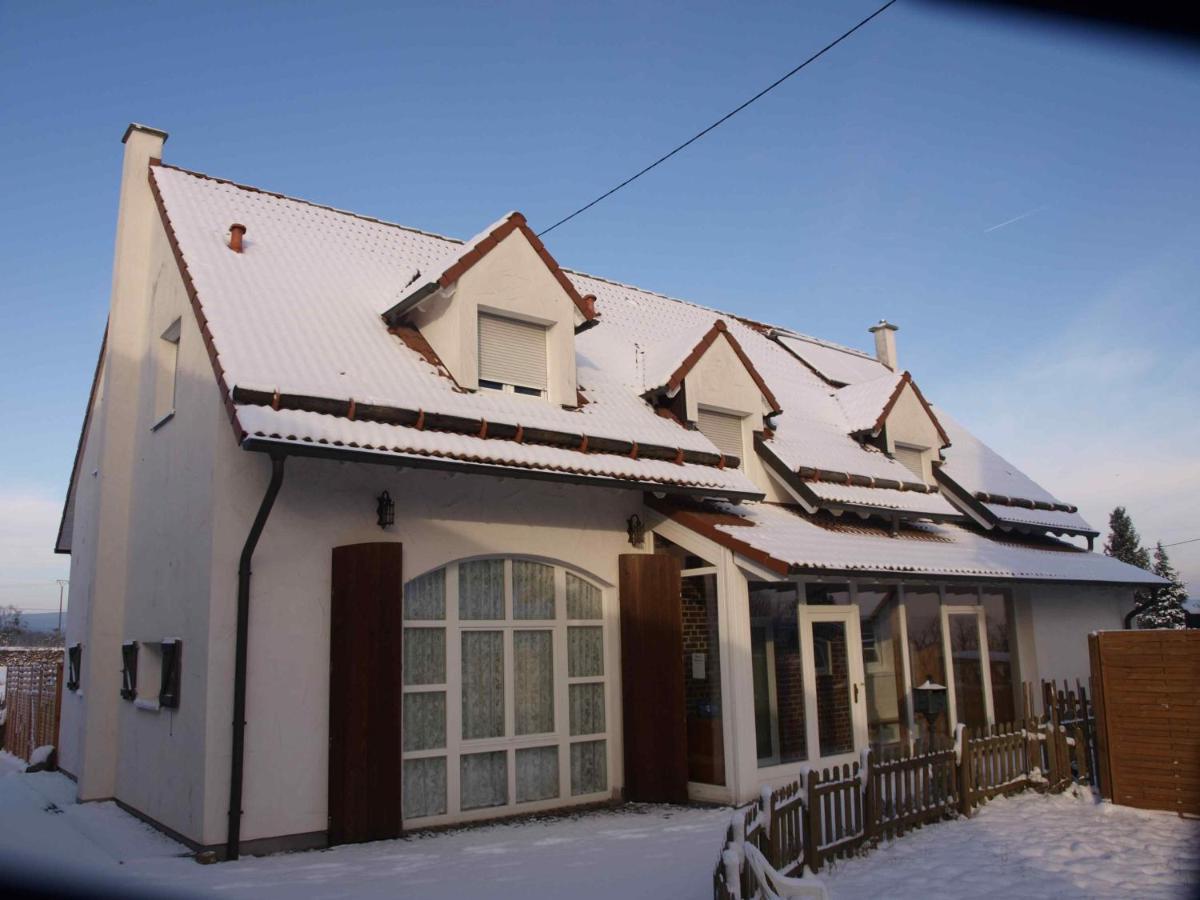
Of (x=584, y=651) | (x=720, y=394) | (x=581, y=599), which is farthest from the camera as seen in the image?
(x=720, y=394)

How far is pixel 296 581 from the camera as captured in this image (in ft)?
30.4

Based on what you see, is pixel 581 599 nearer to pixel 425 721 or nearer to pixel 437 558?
pixel 437 558

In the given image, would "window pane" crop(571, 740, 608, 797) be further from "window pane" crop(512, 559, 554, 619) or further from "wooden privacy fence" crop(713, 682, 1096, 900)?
"wooden privacy fence" crop(713, 682, 1096, 900)

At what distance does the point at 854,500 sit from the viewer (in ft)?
49.0

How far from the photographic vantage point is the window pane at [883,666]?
13562 millimetres

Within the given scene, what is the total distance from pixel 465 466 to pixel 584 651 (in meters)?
3.24

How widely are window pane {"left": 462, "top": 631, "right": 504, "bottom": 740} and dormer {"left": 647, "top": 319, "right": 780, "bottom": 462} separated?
486 centimetres

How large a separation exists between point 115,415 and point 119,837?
567cm

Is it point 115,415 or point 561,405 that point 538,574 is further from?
point 115,415

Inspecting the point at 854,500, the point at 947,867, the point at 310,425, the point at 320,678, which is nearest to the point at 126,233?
the point at 310,425

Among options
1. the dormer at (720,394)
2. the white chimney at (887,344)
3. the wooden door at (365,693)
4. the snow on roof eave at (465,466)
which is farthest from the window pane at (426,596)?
the white chimney at (887,344)

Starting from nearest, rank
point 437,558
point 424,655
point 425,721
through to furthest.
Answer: point 425,721 → point 424,655 → point 437,558

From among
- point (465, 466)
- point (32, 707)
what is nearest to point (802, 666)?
point (465, 466)

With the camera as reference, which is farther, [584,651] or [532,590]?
[584,651]
